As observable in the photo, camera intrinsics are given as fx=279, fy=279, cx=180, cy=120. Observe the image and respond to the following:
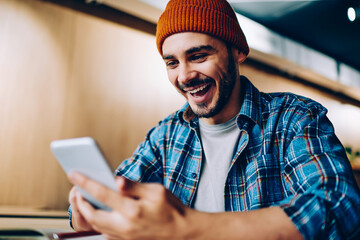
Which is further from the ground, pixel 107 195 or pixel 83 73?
pixel 83 73

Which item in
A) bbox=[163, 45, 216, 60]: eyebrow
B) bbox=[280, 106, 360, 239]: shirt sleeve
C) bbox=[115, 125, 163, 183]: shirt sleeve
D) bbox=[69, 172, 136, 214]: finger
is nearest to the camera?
bbox=[69, 172, 136, 214]: finger

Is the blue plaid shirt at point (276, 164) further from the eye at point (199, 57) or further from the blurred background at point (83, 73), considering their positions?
the blurred background at point (83, 73)

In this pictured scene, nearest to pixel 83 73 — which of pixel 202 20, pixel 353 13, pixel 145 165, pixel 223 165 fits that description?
pixel 145 165

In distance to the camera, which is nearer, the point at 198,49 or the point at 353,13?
the point at 198,49

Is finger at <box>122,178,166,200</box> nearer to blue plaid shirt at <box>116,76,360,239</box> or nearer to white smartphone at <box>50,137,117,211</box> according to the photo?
white smartphone at <box>50,137,117,211</box>

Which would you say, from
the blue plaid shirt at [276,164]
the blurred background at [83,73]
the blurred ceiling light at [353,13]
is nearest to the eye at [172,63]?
the blue plaid shirt at [276,164]

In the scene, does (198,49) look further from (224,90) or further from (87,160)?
(87,160)

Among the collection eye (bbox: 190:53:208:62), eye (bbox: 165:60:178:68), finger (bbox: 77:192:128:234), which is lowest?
finger (bbox: 77:192:128:234)

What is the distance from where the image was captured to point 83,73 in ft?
8.70

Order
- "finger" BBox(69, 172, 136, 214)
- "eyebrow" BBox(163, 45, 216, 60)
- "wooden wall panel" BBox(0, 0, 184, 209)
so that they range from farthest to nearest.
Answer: "wooden wall panel" BBox(0, 0, 184, 209) → "eyebrow" BBox(163, 45, 216, 60) → "finger" BBox(69, 172, 136, 214)

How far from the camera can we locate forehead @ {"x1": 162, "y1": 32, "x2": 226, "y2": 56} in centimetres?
106

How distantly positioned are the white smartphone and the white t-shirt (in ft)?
2.07

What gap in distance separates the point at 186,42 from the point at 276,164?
21.9 inches

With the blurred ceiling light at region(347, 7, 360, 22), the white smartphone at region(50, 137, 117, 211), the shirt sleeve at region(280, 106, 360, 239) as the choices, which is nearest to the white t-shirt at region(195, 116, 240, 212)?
the shirt sleeve at region(280, 106, 360, 239)
